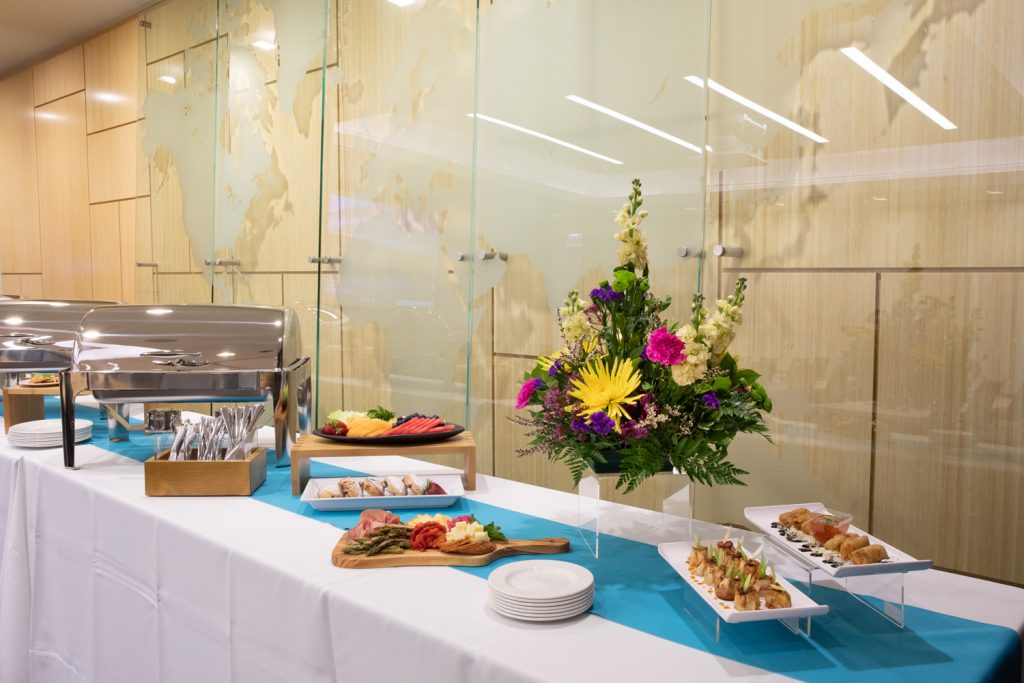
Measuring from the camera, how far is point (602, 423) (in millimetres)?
1350

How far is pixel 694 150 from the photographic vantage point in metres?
2.76

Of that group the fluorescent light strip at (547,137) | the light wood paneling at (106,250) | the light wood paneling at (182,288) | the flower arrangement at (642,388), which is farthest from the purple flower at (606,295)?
the light wood paneling at (106,250)

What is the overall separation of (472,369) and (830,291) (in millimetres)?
1676

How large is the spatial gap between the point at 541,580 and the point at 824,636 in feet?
1.48

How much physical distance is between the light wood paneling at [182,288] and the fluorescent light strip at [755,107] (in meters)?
3.66

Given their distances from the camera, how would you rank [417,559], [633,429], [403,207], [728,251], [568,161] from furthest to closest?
[403,207]
[568,161]
[728,251]
[417,559]
[633,429]

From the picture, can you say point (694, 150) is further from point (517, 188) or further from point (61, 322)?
point (61, 322)

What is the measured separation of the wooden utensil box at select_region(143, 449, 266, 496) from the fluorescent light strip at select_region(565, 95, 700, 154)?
1.87 m

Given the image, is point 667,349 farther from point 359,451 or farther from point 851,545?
point 359,451

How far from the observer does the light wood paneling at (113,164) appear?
5.83m

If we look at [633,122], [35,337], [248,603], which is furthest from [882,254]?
[35,337]

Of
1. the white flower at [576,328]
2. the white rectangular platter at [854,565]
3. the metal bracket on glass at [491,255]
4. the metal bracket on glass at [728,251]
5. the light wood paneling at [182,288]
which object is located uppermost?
the metal bracket on glass at [491,255]

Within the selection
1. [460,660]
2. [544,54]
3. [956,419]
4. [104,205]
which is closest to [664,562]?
[460,660]

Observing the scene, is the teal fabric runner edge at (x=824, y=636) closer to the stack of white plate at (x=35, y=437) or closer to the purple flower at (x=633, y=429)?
the purple flower at (x=633, y=429)
